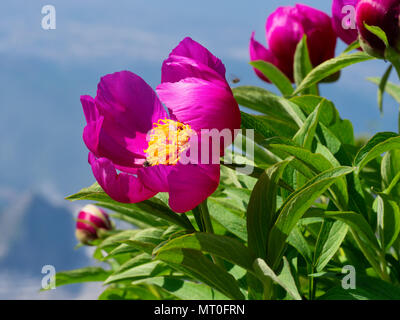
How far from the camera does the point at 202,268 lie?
1.91ft

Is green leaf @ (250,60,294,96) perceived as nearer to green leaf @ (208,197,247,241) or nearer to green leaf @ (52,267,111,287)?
green leaf @ (208,197,247,241)

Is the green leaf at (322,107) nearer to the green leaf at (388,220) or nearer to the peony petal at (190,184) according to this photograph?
the green leaf at (388,220)

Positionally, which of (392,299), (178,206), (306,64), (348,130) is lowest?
Answer: (392,299)

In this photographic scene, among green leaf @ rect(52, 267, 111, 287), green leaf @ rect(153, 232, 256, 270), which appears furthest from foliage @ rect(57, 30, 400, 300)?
green leaf @ rect(52, 267, 111, 287)

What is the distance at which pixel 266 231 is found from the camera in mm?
572

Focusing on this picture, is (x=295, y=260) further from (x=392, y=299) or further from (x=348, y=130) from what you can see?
(x=348, y=130)

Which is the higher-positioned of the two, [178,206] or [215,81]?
[215,81]

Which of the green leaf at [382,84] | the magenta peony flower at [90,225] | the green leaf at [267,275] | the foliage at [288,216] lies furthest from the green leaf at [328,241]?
the magenta peony flower at [90,225]

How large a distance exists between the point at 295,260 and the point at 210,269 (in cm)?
19

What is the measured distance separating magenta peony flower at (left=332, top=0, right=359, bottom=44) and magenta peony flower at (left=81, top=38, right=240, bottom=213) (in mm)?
267

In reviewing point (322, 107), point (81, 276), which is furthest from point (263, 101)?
point (81, 276)

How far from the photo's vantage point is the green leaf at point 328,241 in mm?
668

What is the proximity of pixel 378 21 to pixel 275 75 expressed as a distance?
1.00ft

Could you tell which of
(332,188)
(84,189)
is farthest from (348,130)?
(84,189)
